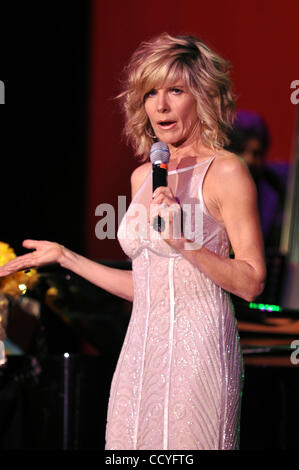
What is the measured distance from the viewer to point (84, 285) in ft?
7.82

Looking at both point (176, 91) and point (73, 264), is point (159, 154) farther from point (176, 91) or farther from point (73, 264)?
point (73, 264)

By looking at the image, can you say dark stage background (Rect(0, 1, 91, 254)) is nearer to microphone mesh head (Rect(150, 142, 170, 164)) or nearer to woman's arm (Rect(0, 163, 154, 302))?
woman's arm (Rect(0, 163, 154, 302))

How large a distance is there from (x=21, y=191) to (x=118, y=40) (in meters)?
1.22

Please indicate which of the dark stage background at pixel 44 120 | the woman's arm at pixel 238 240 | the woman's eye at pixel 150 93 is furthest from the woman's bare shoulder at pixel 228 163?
the dark stage background at pixel 44 120

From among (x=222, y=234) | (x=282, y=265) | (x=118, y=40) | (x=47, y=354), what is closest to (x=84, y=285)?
(x=47, y=354)

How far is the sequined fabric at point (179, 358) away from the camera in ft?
4.70

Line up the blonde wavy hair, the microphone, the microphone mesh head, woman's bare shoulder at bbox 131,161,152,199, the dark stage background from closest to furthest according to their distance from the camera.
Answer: the microphone < the microphone mesh head < the blonde wavy hair < woman's bare shoulder at bbox 131,161,152,199 < the dark stage background

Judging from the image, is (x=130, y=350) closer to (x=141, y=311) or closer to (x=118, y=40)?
(x=141, y=311)

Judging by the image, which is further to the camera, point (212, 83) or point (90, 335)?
point (90, 335)

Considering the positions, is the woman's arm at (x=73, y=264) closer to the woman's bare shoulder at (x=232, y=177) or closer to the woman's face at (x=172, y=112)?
the woman's face at (x=172, y=112)

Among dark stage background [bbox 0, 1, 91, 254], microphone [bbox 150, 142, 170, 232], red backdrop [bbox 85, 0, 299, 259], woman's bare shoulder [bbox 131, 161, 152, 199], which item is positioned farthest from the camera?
dark stage background [bbox 0, 1, 91, 254]

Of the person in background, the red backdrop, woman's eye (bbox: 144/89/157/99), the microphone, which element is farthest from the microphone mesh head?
the person in background

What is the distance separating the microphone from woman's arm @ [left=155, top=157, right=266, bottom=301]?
14 centimetres

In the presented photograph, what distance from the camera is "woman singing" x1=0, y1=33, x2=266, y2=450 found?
1.43 meters
